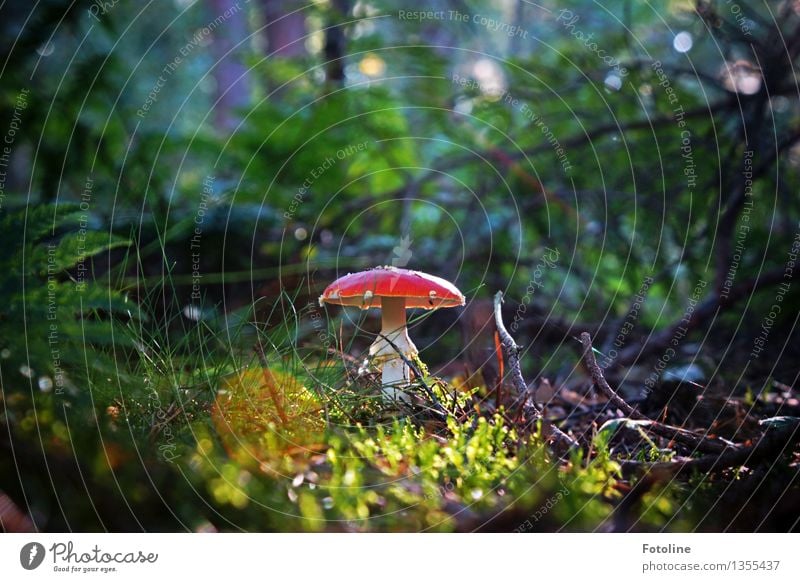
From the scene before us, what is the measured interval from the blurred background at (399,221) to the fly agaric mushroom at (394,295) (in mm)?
72

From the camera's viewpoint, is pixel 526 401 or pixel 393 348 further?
pixel 393 348

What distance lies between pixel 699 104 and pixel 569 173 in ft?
1.90

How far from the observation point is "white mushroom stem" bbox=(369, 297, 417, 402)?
1.19 metres

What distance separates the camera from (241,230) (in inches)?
112

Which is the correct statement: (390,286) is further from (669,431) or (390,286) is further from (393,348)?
(669,431)

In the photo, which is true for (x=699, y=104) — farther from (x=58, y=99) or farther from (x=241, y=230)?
(x=58, y=99)

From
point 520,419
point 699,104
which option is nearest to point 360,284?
point 520,419

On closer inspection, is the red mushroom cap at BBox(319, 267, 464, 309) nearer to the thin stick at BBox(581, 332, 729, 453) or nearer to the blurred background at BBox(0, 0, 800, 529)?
the blurred background at BBox(0, 0, 800, 529)

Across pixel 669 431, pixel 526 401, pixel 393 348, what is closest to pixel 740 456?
pixel 669 431

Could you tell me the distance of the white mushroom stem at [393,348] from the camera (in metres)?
1.19

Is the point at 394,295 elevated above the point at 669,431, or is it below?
above

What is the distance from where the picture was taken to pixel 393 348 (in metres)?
1.24

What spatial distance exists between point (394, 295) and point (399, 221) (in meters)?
2.36
